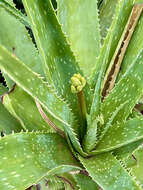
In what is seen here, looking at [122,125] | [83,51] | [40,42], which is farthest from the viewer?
[83,51]

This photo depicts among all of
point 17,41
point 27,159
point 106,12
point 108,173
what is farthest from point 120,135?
point 106,12

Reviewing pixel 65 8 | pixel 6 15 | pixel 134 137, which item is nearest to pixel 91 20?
pixel 65 8

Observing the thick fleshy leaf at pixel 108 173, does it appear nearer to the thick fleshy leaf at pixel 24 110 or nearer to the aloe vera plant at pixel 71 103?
the aloe vera plant at pixel 71 103

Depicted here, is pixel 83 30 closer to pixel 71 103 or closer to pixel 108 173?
pixel 71 103

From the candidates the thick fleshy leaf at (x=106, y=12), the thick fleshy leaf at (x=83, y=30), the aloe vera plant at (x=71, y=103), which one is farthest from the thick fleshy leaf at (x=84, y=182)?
the thick fleshy leaf at (x=106, y=12)

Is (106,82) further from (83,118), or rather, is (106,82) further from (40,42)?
(40,42)

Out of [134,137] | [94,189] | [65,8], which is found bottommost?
[94,189]

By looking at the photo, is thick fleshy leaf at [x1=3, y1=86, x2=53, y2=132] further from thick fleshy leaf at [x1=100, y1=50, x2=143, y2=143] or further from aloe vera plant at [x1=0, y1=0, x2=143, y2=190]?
thick fleshy leaf at [x1=100, y1=50, x2=143, y2=143]
